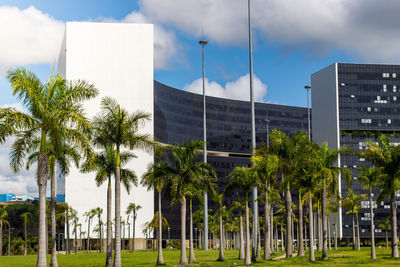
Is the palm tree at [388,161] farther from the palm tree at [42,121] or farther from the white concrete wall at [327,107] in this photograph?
the white concrete wall at [327,107]

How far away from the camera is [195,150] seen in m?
51.4

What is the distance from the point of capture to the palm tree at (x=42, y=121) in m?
30.2

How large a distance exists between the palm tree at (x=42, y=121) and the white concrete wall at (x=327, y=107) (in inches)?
5290

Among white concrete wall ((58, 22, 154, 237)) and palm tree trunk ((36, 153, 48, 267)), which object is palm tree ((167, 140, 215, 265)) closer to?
palm tree trunk ((36, 153, 48, 267))

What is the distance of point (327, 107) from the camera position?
16238cm

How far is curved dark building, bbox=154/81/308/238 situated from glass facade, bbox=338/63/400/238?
39753 millimetres

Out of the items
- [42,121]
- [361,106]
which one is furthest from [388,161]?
[361,106]

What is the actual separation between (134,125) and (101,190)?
111 metres

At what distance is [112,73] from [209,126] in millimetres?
44278

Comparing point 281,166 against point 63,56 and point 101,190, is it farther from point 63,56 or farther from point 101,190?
point 63,56

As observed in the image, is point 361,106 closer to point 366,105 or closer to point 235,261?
point 366,105

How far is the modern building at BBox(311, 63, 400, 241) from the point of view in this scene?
520 ft

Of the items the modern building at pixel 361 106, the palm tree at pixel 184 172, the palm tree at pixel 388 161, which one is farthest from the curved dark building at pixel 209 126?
the palm tree at pixel 184 172

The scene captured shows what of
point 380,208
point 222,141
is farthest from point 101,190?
point 380,208
